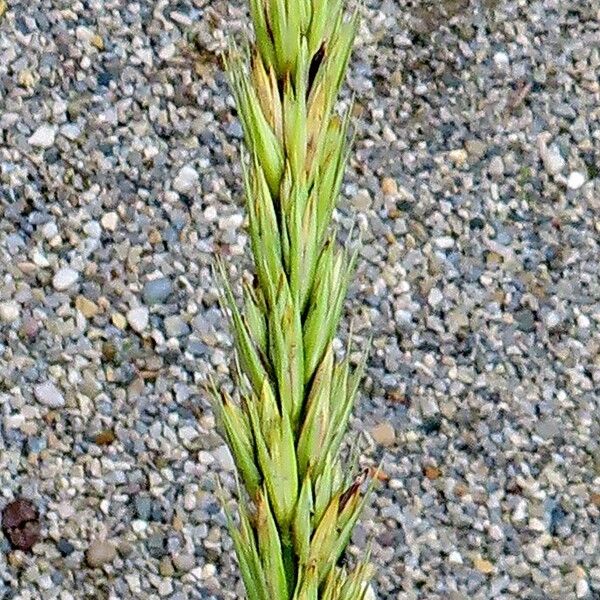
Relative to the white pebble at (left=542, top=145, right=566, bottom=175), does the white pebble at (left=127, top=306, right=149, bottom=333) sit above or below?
below

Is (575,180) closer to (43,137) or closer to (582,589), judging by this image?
(582,589)

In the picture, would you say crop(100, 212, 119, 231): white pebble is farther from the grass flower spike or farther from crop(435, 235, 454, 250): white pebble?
the grass flower spike

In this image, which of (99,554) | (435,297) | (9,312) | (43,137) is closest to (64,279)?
(9,312)

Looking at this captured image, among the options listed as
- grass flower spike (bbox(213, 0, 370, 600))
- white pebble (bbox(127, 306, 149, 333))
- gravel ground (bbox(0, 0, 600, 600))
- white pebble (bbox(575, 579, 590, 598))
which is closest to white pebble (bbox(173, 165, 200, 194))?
gravel ground (bbox(0, 0, 600, 600))

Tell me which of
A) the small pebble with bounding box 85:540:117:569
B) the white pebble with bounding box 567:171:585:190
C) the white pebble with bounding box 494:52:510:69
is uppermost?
the white pebble with bounding box 494:52:510:69

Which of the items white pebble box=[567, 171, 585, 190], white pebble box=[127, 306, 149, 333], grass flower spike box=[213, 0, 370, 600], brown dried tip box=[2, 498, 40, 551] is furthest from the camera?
white pebble box=[567, 171, 585, 190]

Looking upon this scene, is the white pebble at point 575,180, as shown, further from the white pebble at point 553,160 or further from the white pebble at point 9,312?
the white pebble at point 9,312

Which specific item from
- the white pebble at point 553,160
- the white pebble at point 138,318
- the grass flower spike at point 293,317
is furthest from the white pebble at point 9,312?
the grass flower spike at point 293,317
